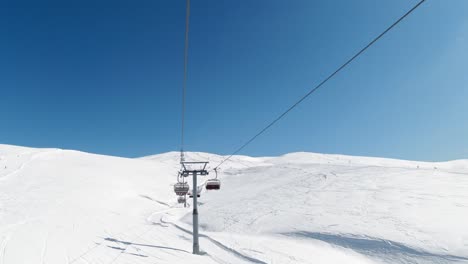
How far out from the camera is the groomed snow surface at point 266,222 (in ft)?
40.9

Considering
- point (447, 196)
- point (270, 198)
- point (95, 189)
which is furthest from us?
point (95, 189)

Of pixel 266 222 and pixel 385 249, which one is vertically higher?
pixel 266 222

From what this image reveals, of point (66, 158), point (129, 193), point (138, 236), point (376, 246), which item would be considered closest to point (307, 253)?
point (376, 246)

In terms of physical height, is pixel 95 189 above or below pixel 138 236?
above

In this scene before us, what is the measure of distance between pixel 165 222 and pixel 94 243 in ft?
30.7

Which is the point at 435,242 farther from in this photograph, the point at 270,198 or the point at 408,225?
the point at 270,198

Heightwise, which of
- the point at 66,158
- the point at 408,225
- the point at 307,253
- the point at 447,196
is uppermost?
the point at 66,158

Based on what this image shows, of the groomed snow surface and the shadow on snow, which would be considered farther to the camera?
the groomed snow surface

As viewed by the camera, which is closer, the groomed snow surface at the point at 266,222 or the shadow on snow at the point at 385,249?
the shadow on snow at the point at 385,249

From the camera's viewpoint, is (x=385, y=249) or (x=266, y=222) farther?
(x=266, y=222)

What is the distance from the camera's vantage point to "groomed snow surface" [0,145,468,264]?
1245 centimetres

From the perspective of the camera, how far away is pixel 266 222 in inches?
771

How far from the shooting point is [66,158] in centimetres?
5028

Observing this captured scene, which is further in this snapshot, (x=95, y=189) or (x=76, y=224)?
(x=95, y=189)
